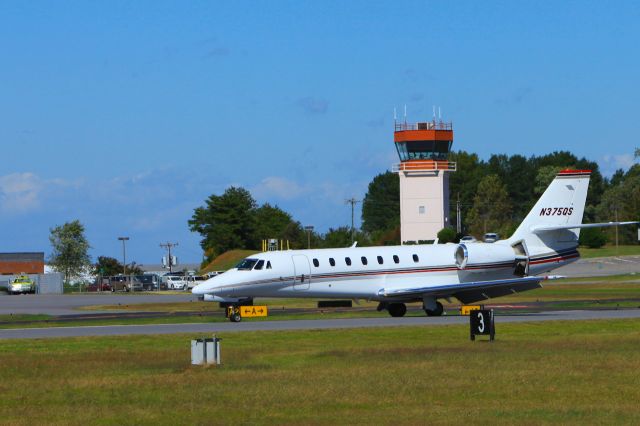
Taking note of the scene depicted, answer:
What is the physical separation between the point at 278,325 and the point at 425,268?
8833mm

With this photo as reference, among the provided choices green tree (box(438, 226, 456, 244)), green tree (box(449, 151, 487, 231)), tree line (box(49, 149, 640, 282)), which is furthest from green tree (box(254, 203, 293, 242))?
green tree (box(438, 226, 456, 244))

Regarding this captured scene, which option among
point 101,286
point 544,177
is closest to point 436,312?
point 101,286

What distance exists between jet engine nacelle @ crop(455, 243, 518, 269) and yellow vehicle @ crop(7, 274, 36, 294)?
77970 millimetres

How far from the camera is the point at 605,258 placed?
124938 mm

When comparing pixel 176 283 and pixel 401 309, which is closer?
pixel 401 309

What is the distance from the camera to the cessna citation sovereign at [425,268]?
48.3 m

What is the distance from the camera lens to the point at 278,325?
144ft

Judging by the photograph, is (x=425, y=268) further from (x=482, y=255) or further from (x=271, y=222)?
(x=271, y=222)

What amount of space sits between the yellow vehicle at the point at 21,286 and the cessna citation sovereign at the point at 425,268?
73.7 metres

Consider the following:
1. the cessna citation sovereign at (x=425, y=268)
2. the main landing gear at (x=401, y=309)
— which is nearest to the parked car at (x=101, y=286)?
the cessna citation sovereign at (x=425, y=268)

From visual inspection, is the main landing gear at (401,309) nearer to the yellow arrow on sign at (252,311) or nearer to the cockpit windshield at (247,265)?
the yellow arrow on sign at (252,311)

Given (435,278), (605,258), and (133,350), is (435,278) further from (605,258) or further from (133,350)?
(605,258)

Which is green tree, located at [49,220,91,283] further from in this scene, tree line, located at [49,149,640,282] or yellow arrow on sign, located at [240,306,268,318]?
yellow arrow on sign, located at [240,306,268,318]

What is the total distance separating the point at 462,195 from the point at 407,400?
176 meters
